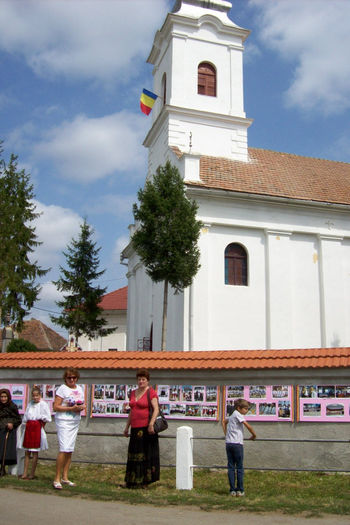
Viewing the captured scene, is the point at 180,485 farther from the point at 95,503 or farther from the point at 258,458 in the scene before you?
the point at 258,458

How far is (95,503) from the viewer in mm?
6285

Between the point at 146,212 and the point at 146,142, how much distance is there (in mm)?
10734

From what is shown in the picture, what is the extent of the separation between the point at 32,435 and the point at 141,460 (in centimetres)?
202

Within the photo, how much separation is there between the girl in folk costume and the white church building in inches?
397

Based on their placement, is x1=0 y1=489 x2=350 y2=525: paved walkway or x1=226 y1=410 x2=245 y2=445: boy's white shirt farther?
x1=226 y1=410 x2=245 y2=445: boy's white shirt

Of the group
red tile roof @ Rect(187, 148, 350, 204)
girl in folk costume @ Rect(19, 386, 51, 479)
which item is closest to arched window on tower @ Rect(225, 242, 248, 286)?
red tile roof @ Rect(187, 148, 350, 204)

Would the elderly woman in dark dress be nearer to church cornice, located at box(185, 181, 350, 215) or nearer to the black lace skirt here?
the black lace skirt

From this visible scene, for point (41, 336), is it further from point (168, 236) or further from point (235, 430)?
point (235, 430)

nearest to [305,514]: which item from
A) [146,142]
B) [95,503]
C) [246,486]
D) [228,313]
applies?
[246,486]

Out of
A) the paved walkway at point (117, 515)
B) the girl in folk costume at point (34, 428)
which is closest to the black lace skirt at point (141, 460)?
the paved walkway at point (117, 515)

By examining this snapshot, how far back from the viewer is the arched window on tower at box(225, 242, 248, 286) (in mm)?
19531

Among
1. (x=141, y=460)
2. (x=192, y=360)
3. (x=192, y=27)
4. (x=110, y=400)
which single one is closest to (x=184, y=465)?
(x=141, y=460)

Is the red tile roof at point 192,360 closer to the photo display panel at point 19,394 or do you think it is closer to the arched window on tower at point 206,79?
the photo display panel at point 19,394

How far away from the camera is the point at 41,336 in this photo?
135 ft
